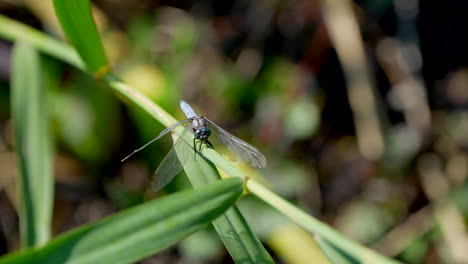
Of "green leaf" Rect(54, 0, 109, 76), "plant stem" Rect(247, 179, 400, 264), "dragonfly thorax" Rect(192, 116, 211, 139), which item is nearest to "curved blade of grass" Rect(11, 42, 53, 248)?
"green leaf" Rect(54, 0, 109, 76)

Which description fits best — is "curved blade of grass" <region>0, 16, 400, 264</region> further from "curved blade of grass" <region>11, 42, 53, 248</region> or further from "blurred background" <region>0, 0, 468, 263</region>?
"blurred background" <region>0, 0, 468, 263</region>

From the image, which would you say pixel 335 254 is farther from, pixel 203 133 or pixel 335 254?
pixel 203 133

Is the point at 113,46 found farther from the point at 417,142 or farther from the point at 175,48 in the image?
the point at 417,142

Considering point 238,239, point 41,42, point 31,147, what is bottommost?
point 238,239

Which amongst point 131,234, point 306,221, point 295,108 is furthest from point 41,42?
point 295,108

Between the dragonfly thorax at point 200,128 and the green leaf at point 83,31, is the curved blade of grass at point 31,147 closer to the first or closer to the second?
the green leaf at point 83,31

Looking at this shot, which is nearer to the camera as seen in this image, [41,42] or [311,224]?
[311,224]

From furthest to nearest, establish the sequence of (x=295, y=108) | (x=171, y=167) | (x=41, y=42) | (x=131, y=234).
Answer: (x=295, y=108)
(x=41, y=42)
(x=171, y=167)
(x=131, y=234)
